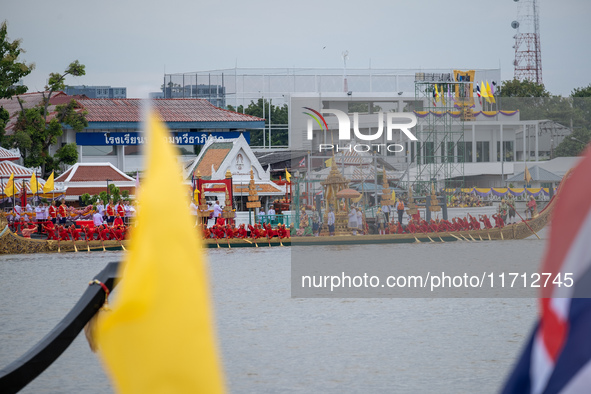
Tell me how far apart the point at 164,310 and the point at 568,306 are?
0.76 meters

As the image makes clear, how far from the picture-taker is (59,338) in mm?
3193

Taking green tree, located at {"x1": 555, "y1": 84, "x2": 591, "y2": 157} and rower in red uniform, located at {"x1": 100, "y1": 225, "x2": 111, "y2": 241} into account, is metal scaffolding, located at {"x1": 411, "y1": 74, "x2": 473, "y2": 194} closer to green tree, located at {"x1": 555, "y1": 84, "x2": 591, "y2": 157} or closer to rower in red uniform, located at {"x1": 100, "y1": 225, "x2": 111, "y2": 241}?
green tree, located at {"x1": 555, "y1": 84, "x2": 591, "y2": 157}

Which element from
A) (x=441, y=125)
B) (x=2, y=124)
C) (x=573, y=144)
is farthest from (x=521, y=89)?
(x=2, y=124)

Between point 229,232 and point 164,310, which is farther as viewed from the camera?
point 229,232

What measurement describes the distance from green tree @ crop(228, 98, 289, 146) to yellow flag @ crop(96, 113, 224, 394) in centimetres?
5425

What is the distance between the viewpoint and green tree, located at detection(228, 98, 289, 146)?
57188mm

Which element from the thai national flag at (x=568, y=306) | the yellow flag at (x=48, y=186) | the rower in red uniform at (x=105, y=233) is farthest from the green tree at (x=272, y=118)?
the thai national flag at (x=568, y=306)

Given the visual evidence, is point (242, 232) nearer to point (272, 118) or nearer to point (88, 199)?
point (88, 199)

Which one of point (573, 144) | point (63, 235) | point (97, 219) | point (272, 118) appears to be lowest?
point (63, 235)

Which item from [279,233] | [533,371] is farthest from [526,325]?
[279,233]

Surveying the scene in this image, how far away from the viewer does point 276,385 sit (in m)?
9.07

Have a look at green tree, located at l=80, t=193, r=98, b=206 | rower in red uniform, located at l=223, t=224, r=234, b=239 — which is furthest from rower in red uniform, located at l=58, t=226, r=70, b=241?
green tree, located at l=80, t=193, r=98, b=206

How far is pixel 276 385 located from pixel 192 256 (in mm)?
7904

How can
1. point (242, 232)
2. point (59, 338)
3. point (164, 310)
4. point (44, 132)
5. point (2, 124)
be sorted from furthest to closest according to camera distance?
point (44, 132) < point (2, 124) < point (242, 232) < point (59, 338) < point (164, 310)
